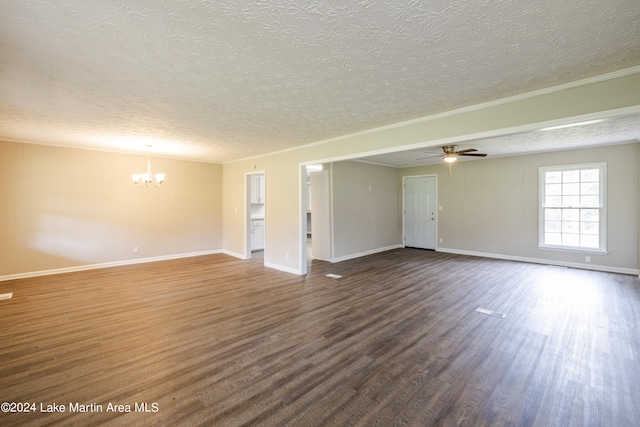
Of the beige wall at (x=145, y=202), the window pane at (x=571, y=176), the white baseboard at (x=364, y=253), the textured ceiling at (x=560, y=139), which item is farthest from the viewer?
the white baseboard at (x=364, y=253)

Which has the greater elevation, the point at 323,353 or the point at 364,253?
the point at 364,253

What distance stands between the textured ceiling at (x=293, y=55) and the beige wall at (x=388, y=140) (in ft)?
0.60

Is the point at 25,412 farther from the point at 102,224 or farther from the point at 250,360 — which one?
the point at 102,224

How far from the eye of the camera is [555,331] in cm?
311

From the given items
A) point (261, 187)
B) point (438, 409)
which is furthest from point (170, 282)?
point (438, 409)

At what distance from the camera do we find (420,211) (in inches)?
330

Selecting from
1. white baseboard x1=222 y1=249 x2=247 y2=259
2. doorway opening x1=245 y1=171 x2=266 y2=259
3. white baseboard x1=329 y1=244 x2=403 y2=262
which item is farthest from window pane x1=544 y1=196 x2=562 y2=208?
white baseboard x1=222 y1=249 x2=247 y2=259

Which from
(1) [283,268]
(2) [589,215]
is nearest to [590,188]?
(2) [589,215]

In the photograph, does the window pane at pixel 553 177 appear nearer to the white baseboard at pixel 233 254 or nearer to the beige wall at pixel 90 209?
the white baseboard at pixel 233 254

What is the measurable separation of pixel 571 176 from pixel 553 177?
303 mm

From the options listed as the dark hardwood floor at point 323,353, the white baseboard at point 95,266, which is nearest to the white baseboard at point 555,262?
the dark hardwood floor at point 323,353

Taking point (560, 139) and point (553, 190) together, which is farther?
point (553, 190)

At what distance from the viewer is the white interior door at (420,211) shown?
8133 millimetres

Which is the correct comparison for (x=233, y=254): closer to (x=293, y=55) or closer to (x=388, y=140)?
(x=388, y=140)
